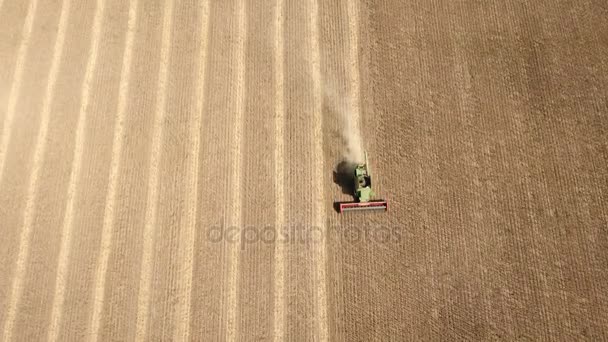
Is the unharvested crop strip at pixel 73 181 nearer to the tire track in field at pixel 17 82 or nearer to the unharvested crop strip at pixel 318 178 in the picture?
the tire track in field at pixel 17 82

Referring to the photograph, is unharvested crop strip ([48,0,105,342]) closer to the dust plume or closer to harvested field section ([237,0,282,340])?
harvested field section ([237,0,282,340])

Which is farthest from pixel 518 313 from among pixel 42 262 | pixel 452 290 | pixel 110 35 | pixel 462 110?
pixel 110 35

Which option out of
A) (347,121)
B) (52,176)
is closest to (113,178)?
(52,176)

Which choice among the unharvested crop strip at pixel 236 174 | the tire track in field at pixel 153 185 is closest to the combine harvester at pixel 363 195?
the unharvested crop strip at pixel 236 174

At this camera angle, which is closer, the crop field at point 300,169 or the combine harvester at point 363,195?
the crop field at point 300,169

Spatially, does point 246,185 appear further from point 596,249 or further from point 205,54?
point 596,249

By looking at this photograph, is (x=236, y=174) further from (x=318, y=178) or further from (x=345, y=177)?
(x=345, y=177)

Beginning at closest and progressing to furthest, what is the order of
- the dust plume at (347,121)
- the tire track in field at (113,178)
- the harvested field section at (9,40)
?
the tire track in field at (113,178) → the dust plume at (347,121) → the harvested field section at (9,40)

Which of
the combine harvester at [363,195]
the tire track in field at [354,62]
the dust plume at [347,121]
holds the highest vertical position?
the tire track in field at [354,62]

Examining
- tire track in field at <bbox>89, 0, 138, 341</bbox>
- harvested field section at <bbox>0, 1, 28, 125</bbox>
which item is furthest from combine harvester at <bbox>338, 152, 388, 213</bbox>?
Answer: harvested field section at <bbox>0, 1, 28, 125</bbox>
